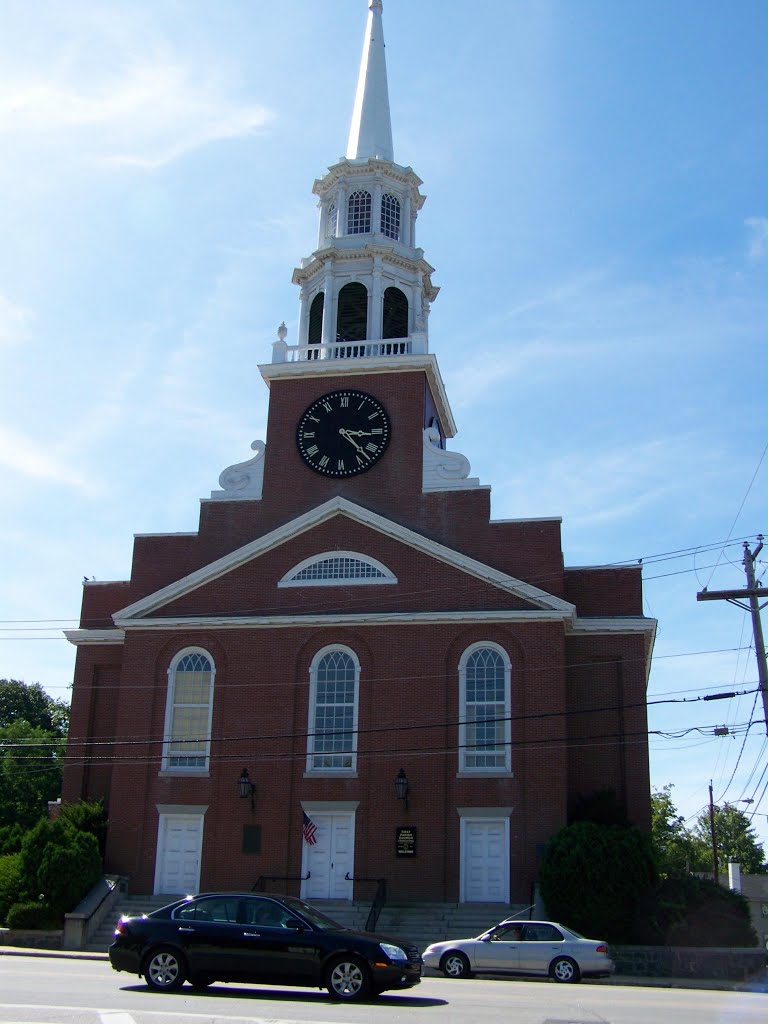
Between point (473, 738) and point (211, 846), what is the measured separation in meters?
7.36

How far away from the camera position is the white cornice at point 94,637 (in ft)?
113

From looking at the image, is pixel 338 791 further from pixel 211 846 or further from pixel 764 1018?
pixel 764 1018

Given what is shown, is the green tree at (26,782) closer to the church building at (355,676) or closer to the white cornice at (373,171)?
the church building at (355,676)

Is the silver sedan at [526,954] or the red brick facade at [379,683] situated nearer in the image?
the silver sedan at [526,954]

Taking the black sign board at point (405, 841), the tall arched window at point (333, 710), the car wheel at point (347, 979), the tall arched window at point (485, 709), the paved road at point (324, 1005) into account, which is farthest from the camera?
the tall arched window at point (333, 710)

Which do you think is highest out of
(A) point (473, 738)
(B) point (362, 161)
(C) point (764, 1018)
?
(B) point (362, 161)

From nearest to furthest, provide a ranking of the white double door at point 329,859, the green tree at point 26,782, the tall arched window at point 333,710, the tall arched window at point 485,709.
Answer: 1. the white double door at point 329,859
2. the tall arched window at point 485,709
3. the tall arched window at point 333,710
4. the green tree at point 26,782

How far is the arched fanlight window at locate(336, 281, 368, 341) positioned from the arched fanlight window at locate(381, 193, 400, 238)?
2535 millimetres

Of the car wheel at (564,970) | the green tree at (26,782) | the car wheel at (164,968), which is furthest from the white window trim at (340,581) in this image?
the green tree at (26,782)

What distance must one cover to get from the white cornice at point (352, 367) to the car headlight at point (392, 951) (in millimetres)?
22496

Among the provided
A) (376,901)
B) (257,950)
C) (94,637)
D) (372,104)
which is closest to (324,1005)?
(257,950)

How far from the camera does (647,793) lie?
3072 centimetres

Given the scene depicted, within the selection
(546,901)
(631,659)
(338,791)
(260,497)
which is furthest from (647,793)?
(260,497)

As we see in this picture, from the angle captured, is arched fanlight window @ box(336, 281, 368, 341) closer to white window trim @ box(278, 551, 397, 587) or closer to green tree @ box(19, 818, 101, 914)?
white window trim @ box(278, 551, 397, 587)
